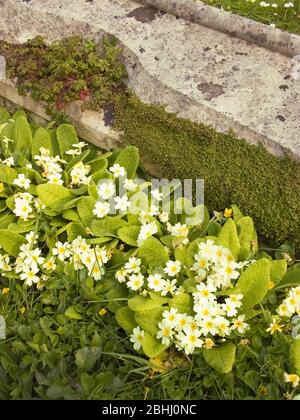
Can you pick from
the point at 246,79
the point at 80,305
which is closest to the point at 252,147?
the point at 246,79

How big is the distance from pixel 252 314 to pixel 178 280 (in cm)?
41

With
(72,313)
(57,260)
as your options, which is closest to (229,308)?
(72,313)

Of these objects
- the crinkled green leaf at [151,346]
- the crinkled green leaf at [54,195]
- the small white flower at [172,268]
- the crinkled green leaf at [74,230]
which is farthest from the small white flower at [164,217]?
the crinkled green leaf at [151,346]

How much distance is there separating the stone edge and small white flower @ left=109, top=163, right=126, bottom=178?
119cm

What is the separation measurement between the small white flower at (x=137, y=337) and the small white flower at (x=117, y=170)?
937 mm

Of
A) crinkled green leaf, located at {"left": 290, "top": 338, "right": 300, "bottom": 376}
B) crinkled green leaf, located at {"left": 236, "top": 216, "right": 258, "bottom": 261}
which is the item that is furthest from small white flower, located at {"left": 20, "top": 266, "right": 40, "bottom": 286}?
crinkled green leaf, located at {"left": 290, "top": 338, "right": 300, "bottom": 376}

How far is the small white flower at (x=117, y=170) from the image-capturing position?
11.1 ft

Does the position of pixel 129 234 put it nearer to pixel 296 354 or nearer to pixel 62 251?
pixel 62 251

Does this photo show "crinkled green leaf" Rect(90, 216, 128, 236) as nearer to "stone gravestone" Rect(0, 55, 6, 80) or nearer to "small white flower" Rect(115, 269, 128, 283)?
"small white flower" Rect(115, 269, 128, 283)

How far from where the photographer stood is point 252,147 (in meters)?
3.29

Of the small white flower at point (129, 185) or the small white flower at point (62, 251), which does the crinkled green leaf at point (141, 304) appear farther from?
the small white flower at point (129, 185)

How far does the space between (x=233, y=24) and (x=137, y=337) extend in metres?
2.09

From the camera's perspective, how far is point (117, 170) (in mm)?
3385

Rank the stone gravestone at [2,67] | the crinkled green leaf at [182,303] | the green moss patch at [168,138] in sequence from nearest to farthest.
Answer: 1. the crinkled green leaf at [182,303]
2. the green moss patch at [168,138]
3. the stone gravestone at [2,67]
